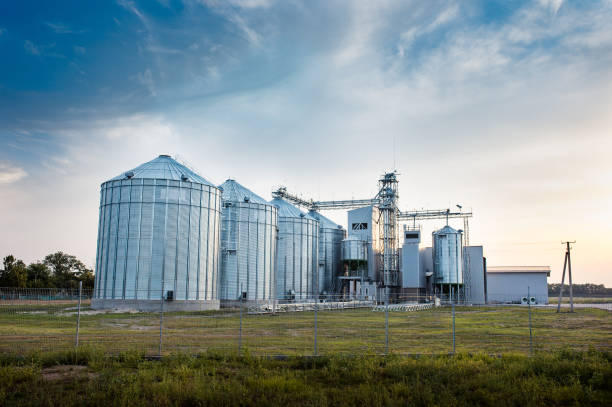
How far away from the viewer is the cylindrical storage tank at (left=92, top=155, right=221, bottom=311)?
45.9 metres

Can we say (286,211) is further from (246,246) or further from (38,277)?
(38,277)

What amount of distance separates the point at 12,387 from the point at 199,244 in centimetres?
3732

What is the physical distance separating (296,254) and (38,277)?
4643 centimetres

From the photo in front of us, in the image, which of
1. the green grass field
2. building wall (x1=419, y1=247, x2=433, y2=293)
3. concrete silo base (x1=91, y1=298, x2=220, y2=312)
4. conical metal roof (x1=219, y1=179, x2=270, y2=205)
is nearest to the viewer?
the green grass field

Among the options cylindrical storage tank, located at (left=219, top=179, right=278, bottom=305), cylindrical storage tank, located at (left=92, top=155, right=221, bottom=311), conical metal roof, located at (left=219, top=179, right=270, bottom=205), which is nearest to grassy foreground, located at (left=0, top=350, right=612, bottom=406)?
Result: cylindrical storage tank, located at (left=92, top=155, right=221, bottom=311)

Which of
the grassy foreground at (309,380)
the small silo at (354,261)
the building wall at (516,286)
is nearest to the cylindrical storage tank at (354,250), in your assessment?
the small silo at (354,261)

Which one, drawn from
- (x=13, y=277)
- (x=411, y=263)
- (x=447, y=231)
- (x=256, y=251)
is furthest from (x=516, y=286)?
(x=13, y=277)

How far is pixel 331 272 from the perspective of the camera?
8244 centimetres

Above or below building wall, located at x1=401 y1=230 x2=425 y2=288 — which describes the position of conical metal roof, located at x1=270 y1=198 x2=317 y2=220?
above

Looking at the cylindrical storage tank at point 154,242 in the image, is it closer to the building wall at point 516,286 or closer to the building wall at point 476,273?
the building wall at point 476,273

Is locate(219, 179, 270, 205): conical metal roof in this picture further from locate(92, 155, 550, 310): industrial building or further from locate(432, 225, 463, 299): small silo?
locate(432, 225, 463, 299): small silo

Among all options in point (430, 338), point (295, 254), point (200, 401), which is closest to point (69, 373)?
point (200, 401)

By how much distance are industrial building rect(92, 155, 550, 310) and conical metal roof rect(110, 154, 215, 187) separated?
125mm

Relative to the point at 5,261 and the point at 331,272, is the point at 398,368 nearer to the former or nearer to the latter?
the point at 331,272
